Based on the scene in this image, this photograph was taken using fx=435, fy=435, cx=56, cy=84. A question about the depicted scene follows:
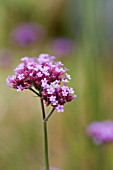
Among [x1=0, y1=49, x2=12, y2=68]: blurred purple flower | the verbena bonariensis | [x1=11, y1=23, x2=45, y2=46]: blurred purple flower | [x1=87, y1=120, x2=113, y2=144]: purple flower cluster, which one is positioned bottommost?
[x1=87, y1=120, x2=113, y2=144]: purple flower cluster

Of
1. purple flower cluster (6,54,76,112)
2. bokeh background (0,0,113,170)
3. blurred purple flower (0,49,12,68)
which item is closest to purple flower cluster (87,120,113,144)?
bokeh background (0,0,113,170)

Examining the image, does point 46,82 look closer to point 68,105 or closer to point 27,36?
point 68,105

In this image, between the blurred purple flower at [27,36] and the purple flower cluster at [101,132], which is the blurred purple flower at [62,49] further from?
the purple flower cluster at [101,132]

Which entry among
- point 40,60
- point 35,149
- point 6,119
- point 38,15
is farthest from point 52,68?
point 38,15

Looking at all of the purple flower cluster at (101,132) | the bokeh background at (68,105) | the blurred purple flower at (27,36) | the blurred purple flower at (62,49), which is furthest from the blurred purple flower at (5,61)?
the purple flower cluster at (101,132)

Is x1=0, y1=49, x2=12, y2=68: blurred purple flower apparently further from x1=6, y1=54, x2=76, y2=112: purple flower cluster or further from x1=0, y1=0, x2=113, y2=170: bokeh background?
x1=6, y1=54, x2=76, y2=112: purple flower cluster

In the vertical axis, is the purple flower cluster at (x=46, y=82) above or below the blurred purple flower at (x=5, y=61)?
below

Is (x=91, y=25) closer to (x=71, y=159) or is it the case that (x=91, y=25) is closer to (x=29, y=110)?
(x=71, y=159)
